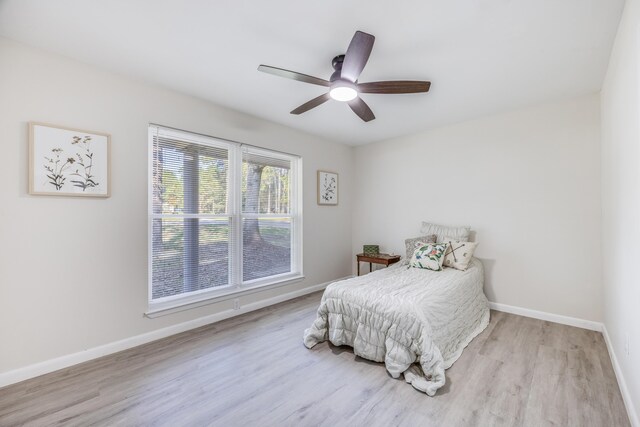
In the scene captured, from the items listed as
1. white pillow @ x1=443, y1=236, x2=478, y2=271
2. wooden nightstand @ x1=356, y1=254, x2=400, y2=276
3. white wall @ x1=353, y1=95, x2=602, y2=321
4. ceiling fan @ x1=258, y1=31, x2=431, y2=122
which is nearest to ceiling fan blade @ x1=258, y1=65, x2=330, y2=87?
ceiling fan @ x1=258, y1=31, x2=431, y2=122

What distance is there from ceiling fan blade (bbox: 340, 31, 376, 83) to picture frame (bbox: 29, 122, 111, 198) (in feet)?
6.92

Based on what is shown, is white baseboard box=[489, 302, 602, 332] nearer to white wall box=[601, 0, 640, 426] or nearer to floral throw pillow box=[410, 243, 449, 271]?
white wall box=[601, 0, 640, 426]

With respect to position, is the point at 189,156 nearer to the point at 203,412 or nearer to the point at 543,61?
the point at 203,412

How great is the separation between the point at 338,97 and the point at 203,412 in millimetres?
2394

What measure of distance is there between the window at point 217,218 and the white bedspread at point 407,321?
53.4 inches

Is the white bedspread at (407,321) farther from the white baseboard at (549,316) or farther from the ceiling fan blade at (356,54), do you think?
the ceiling fan blade at (356,54)

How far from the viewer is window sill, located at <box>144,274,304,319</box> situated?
2740 mm

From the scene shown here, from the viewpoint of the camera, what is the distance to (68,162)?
2217 mm

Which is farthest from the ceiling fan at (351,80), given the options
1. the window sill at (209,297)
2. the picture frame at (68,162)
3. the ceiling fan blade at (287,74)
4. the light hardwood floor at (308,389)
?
the window sill at (209,297)

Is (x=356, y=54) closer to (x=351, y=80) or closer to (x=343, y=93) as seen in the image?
(x=351, y=80)

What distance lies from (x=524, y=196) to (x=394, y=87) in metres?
2.23

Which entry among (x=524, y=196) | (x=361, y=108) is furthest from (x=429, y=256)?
(x=361, y=108)

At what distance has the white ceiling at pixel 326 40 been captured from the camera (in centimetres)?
169

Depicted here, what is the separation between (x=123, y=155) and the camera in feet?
8.22
